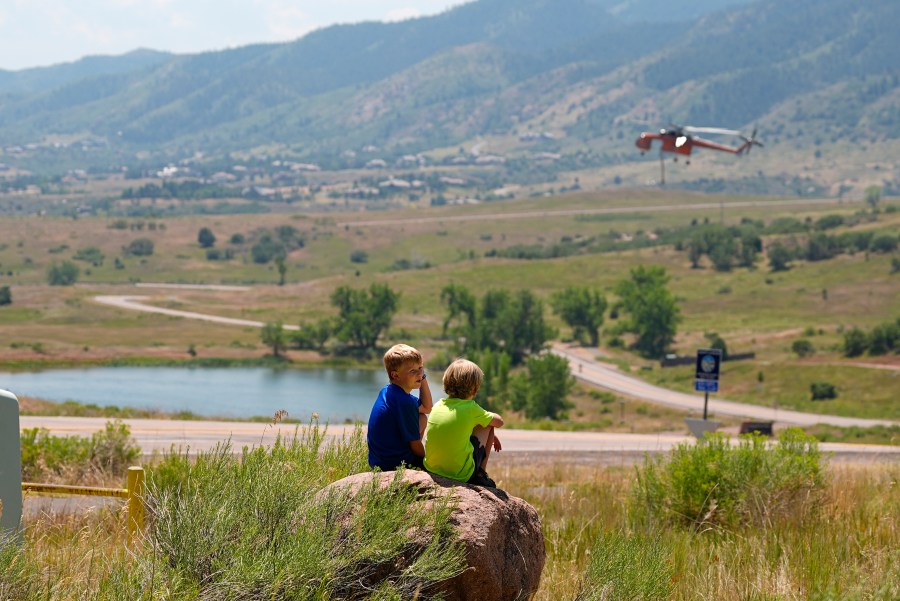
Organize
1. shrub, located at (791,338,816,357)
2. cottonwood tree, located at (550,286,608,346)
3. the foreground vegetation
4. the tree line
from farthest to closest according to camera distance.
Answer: cottonwood tree, located at (550,286,608,346), the tree line, shrub, located at (791,338,816,357), the foreground vegetation

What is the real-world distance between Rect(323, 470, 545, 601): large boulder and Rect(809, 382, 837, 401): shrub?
8577 cm

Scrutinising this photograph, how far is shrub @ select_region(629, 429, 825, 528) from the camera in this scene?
1519 centimetres

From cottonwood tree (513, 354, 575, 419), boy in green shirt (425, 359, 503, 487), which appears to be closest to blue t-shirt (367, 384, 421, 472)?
boy in green shirt (425, 359, 503, 487)

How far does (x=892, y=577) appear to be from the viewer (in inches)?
402

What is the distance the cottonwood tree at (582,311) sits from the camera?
131625 millimetres

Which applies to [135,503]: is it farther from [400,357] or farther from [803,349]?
[803,349]

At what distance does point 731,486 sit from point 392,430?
22.3ft

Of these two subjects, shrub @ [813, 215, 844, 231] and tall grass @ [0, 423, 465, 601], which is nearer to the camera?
tall grass @ [0, 423, 465, 601]

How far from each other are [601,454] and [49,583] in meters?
25.1

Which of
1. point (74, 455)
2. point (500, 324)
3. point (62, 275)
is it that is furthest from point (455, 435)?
point (62, 275)

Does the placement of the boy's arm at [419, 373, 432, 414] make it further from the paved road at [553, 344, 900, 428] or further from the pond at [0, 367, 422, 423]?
the pond at [0, 367, 422, 423]

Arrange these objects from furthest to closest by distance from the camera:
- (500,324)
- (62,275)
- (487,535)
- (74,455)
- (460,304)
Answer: (62,275) < (460,304) < (500,324) < (74,455) < (487,535)

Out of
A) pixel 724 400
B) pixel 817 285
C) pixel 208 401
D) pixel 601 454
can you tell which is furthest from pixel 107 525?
pixel 817 285

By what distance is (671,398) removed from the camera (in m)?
96.8
